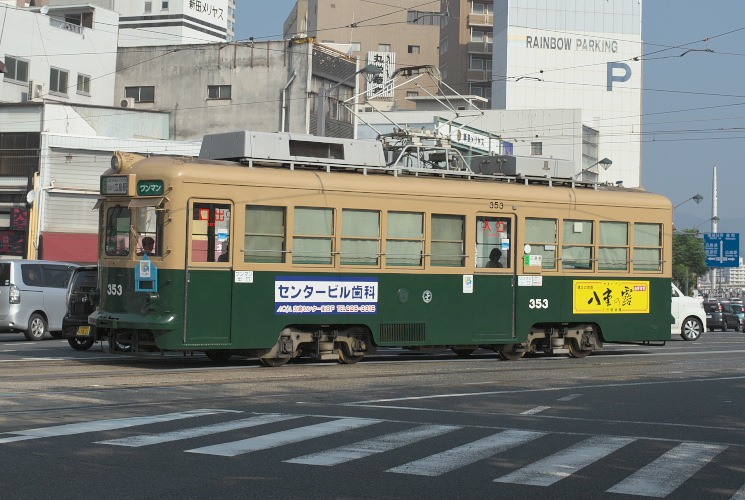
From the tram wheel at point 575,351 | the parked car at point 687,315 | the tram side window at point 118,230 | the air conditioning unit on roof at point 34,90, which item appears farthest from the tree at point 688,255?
the tram side window at point 118,230

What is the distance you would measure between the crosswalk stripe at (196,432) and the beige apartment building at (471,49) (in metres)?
97.9

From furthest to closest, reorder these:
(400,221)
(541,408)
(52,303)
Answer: (52,303), (400,221), (541,408)

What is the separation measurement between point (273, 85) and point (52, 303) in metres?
26.6

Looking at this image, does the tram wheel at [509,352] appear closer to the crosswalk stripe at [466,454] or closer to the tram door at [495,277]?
the tram door at [495,277]

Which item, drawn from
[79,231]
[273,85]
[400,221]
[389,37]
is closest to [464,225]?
[400,221]

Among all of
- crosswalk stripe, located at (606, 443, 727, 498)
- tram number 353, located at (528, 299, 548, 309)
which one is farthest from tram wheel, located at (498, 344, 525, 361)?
crosswalk stripe, located at (606, 443, 727, 498)

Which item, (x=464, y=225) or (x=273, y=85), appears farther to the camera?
(x=273, y=85)

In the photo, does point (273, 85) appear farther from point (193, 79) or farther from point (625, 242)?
point (625, 242)

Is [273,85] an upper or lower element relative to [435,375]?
upper

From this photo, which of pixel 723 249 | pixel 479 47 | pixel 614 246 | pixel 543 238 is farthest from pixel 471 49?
pixel 543 238

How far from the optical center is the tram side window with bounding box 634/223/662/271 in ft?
62.5

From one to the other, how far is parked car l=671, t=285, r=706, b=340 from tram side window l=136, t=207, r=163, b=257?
57.4ft

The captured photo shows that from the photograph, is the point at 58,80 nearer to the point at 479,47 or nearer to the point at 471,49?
the point at 471,49

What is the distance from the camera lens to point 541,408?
1148 centimetres
